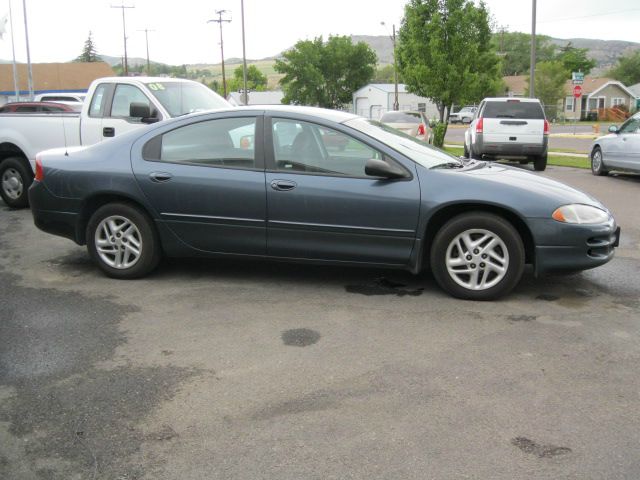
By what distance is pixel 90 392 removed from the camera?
12.6 feet

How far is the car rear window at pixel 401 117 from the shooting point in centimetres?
2203

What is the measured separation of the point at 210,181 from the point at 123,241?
1008 millimetres

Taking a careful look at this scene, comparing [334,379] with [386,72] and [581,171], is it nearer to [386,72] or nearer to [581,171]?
[581,171]

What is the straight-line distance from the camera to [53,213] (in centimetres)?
634

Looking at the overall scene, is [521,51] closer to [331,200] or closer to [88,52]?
[88,52]

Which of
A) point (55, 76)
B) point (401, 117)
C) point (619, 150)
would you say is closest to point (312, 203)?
point (619, 150)

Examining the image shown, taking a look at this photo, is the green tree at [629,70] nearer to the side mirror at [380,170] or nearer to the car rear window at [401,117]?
the car rear window at [401,117]

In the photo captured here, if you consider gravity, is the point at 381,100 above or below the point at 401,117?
above

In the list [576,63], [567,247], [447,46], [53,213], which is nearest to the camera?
[567,247]

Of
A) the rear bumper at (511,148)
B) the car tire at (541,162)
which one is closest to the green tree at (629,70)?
the car tire at (541,162)

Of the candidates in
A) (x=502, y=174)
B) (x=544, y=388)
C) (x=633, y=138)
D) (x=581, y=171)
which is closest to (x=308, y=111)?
(x=502, y=174)

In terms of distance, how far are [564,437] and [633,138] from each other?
1216cm

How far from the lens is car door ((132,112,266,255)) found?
19.0 ft

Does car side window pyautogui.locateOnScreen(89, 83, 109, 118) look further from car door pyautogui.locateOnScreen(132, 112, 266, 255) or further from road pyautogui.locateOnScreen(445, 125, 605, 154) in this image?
road pyautogui.locateOnScreen(445, 125, 605, 154)
